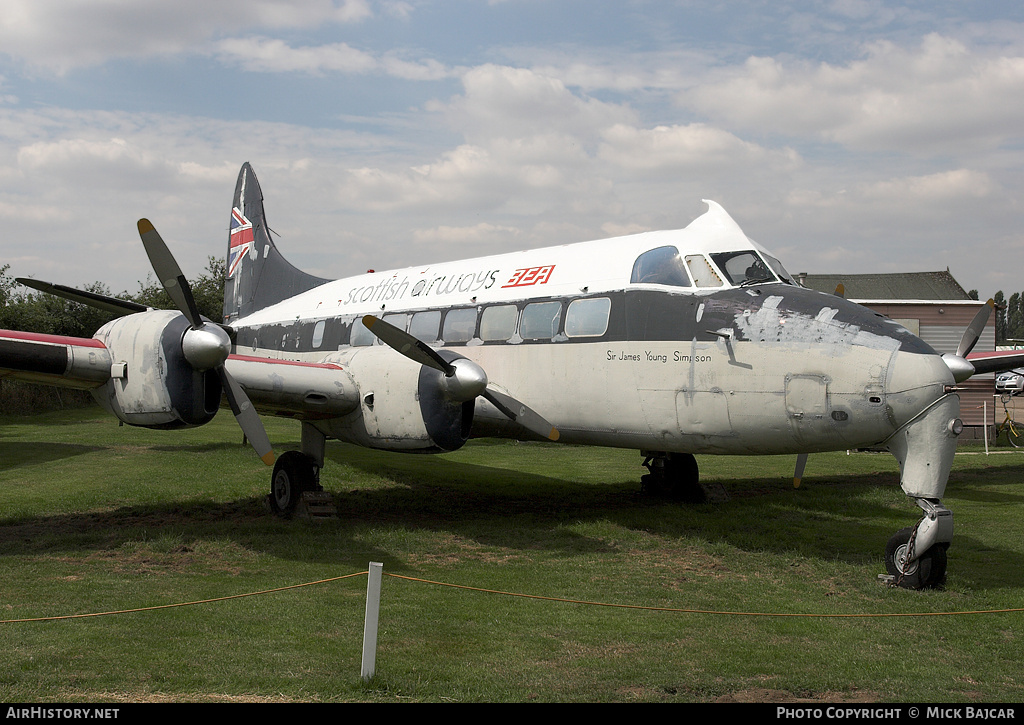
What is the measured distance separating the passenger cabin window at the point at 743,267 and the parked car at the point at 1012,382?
3586 centimetres

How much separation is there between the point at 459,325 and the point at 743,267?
423 cm

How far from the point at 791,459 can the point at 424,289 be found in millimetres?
12856

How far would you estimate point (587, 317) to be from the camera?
9.87 metres

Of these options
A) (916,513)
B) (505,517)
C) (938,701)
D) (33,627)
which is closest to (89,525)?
(33,627)

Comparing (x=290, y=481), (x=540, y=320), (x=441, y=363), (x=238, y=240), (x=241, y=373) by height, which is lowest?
(x=290, y=481)

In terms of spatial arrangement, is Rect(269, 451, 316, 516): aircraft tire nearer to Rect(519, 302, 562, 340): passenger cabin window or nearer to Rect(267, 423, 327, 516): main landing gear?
Rect(267, 423, 327, 516): main landing gear

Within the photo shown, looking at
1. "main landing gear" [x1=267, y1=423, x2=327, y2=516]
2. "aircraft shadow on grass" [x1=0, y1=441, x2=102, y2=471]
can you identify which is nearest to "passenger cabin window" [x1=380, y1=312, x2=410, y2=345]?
"main landing gear" [x1=267, y1=423, x2=327, y2=516]

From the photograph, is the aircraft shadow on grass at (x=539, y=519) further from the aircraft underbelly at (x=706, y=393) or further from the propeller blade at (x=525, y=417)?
the aircraft underbelly at (x=706, y=393)

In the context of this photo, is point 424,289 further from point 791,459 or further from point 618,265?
point 791,459

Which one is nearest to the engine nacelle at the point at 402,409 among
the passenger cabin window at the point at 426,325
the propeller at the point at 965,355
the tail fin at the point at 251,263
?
the passenger cabin window at the point at 426,325

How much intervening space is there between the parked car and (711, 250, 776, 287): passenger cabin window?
35.9 m

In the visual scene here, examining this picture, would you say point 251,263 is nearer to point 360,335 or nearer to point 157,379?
point 360,335

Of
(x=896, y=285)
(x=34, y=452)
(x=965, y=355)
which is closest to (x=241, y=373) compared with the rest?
(x=965, y=355)

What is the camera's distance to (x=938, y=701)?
5051 millimetres
